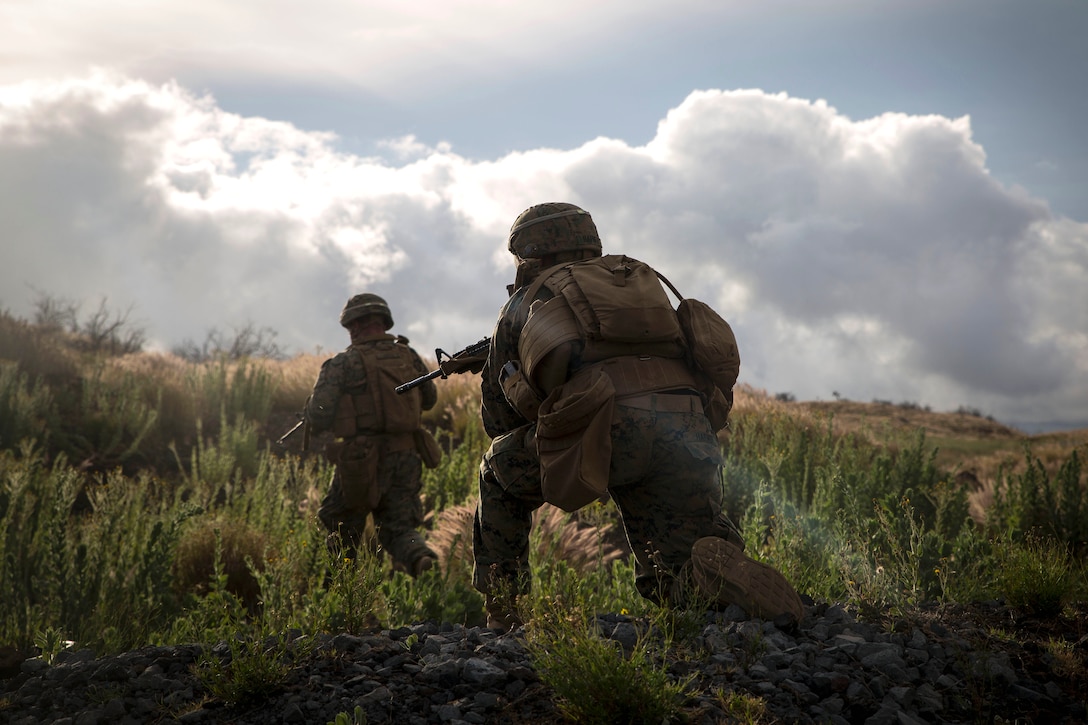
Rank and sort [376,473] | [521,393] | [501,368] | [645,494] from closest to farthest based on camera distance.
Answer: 1. [521,393]
2. [645,494]
3. [501,368]
4. [376,473]

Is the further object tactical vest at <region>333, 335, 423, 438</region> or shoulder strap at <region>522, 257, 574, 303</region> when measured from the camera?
tactical vest at <region>333, 335, 423, 438</region>

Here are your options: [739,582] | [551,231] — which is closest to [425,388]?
[551,231]

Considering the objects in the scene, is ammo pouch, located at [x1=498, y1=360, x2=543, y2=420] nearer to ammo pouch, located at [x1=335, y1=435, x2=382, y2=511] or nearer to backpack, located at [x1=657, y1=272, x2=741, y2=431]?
backpack, located at [x1=657, y1=272, x2=741, y2=431]

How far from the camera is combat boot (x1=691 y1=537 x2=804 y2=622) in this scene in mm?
3701

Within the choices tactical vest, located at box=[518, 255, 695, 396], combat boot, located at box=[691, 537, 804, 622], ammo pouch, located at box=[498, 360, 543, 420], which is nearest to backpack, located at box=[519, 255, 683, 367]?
tactical vest, located at box=[518, 255, 695, 396]

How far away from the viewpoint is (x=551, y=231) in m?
4.29

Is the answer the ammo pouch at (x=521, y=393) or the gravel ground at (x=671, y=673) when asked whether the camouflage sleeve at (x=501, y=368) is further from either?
the gravel ground at (x=671, y=673)

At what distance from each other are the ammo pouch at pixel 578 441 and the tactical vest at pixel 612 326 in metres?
0.15

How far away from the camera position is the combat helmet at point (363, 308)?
6.93 meters

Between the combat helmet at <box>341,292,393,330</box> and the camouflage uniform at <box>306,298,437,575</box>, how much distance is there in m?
0.18

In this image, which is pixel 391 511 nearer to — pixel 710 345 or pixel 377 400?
pixel 377 400

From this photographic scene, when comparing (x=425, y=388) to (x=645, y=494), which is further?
(x=425, y=388)

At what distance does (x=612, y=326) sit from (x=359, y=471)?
3620 millimetres

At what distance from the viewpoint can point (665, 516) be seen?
4.04 m
